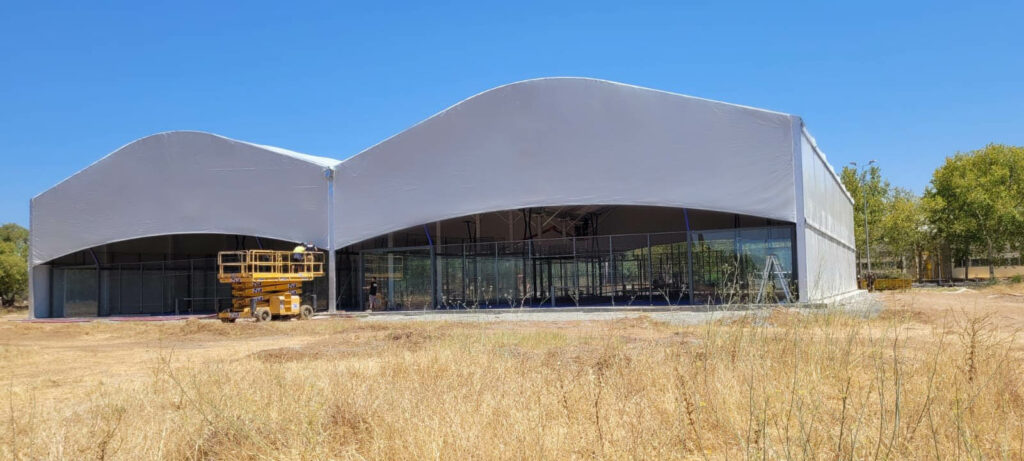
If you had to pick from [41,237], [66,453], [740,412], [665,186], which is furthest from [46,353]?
[41,237]

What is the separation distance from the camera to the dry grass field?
5.41m

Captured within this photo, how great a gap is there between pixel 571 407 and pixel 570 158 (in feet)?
74.4

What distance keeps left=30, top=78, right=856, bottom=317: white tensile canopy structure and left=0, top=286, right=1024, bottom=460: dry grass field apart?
16.8 metres

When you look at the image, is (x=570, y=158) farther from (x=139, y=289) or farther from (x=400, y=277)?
(x=139, y=289)

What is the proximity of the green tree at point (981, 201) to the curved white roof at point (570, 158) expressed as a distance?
137ft

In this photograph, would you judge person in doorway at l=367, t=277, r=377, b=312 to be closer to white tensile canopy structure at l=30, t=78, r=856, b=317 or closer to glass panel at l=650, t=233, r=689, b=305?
white tensile canopy structure at l=30, t=78, r=856, b=317

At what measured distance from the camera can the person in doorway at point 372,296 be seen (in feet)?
108

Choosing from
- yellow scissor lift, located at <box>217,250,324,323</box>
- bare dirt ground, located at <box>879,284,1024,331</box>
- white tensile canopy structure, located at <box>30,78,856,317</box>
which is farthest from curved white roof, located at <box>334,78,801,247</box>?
bare dirt ground, located at <box>879,284,1024,331</box>

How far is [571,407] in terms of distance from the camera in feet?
21.1

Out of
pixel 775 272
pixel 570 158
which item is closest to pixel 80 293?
pixel 570 158

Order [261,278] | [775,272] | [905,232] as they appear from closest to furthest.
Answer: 1. [775,272]
2. [261,278]
3. [905,232]

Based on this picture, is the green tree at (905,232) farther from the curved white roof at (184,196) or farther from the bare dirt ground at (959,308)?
the curved white roof at (184,196)

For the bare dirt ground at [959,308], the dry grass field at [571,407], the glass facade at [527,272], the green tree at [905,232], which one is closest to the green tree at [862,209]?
the green tree at [905,232]

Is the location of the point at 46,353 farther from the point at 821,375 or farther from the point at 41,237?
the point at 41,237
